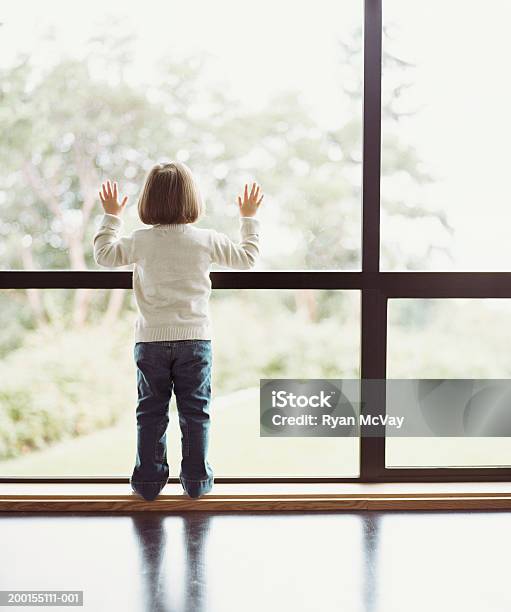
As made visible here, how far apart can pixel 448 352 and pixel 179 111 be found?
1.25 meters

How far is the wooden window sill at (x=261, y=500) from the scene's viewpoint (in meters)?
2.12

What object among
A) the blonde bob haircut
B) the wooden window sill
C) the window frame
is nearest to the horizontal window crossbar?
the window frame

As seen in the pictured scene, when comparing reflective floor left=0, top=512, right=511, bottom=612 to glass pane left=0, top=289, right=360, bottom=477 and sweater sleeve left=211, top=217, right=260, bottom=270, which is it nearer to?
glass pane left=0, top=289, right=360, bottom=477

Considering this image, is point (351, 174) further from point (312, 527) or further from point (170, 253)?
point (312, 527)

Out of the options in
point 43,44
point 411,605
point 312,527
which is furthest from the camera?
point 43,44

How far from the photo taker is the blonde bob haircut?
2.05 meters

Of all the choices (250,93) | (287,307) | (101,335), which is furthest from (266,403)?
(250,93)

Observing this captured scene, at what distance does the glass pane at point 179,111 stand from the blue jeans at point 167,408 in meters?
0.43

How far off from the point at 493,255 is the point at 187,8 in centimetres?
134

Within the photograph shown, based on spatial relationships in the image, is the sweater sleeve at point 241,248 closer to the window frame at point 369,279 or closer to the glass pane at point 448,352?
the window frame at point 369,279

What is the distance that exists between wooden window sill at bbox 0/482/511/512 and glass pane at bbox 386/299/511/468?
16 cm

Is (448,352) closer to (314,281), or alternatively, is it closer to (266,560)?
(314,281)

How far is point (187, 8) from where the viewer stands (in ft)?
7.38

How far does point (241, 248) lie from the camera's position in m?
2.12
